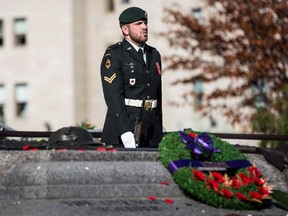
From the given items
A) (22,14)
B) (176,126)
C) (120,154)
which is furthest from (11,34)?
(120,154)

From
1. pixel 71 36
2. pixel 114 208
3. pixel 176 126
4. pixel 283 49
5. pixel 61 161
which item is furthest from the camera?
pixel 71 36

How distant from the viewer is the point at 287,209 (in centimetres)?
826

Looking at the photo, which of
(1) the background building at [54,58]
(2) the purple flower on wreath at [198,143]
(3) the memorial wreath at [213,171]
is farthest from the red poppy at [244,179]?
(1) the background building at [54,58]

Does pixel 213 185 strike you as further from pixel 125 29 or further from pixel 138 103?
pixel 125 29

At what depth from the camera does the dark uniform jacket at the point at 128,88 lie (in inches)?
368

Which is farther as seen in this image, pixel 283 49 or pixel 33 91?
pixel 33 91

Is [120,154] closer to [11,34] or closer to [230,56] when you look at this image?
[230,56]

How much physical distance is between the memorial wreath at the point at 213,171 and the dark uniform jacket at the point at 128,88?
877 millimetres

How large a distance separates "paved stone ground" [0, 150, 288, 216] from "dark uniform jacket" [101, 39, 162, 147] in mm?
1033

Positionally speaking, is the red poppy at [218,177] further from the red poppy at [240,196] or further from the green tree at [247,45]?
the green tree at [247,45]

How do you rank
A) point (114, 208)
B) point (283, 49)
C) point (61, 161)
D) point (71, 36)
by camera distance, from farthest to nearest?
point (71, 36)
point (283, 49)
point (61, 161)
point (114, 208)

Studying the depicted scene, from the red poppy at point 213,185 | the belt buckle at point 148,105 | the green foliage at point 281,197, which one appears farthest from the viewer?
the belt buckle at point 148,105

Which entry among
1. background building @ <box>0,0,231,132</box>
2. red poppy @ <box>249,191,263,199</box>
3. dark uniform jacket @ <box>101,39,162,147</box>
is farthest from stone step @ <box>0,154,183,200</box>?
background building @ <box>0,0,231,132</box>

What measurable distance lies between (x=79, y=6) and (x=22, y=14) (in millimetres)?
2939
